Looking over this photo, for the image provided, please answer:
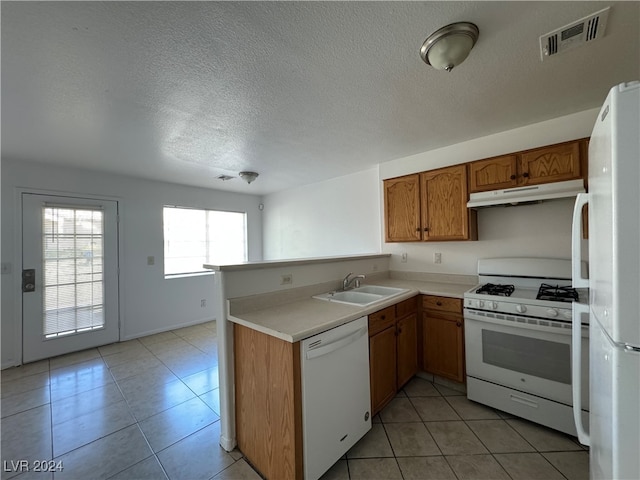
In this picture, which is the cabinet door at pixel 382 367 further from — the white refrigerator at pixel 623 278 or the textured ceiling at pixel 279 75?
the textured ceiling at pixel 279 75

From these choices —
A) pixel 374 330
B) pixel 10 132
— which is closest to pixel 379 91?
pixel 374 330

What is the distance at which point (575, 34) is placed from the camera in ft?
4.30

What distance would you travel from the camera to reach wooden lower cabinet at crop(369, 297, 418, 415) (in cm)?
193

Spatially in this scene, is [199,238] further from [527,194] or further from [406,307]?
[527,194]

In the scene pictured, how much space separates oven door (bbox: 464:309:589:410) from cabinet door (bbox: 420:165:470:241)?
83 cm

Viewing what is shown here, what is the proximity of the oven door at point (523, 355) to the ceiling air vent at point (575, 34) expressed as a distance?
1683 mm

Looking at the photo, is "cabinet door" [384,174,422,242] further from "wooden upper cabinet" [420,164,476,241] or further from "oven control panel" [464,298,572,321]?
"oven control panel" [464,298,572,321]

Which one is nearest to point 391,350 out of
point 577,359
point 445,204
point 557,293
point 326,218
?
point 577,359

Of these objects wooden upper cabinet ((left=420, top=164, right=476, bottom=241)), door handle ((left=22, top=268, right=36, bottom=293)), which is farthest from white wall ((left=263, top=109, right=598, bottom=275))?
door handle ((left=22, top=268, right=36, bottom=293))

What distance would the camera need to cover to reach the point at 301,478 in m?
1.35

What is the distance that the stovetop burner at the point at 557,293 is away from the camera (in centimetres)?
183

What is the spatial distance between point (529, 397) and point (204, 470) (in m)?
2.29

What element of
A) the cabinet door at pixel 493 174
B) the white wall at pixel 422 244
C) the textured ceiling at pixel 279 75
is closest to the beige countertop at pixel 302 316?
the white wall at pixel 422 244

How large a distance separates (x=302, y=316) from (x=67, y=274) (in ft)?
11.7
